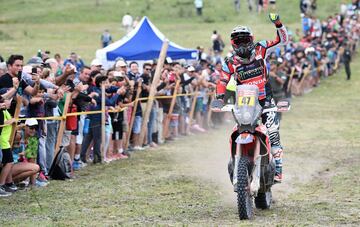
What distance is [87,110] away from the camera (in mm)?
16812

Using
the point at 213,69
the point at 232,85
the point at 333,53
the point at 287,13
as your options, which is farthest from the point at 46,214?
the point at 287,13

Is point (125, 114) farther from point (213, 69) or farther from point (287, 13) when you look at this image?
point (287, 13)

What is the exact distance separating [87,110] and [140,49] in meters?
10.7

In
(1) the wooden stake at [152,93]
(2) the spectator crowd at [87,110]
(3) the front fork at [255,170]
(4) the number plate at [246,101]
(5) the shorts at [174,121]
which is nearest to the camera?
(3) the front fork at [255,170]

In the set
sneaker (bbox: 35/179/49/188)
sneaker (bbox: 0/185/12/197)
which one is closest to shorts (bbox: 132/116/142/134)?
sneaker (bbox: 35/179/49/188)

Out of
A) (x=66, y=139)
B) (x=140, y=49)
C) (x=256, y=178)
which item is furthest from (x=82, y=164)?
(x=140, y=49)

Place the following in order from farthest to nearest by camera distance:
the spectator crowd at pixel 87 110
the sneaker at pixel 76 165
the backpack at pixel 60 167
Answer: the sneaker at pixel 76 165, the backpack at pixel 60 167, the spectator crowd at pixel 87 110

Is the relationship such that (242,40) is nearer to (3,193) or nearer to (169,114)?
(3,193)

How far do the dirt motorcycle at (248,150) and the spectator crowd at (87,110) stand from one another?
351cm

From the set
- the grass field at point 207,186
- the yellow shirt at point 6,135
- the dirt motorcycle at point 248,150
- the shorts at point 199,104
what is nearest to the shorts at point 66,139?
the grass field at point 207,186

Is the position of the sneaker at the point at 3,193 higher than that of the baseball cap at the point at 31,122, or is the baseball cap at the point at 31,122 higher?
the baseball cap at the point at 31,122

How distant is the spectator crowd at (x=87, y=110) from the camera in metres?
13.4

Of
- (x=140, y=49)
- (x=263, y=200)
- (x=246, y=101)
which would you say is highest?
(x=246, y=101)

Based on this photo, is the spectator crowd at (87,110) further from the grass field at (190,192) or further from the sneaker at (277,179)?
the sneaker at (277,179)
